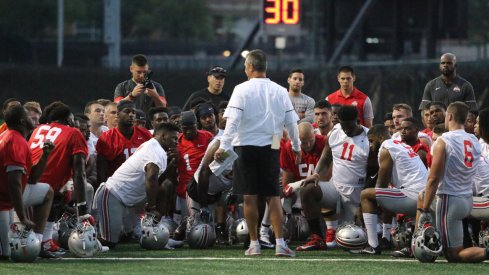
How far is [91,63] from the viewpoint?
50.7 meters

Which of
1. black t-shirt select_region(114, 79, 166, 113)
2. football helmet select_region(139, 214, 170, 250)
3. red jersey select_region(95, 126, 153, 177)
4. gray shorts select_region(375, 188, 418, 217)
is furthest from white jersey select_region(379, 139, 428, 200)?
black t-shirt select_region(114, 79, 166, 113)

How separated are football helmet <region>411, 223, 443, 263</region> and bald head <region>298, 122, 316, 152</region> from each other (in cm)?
261

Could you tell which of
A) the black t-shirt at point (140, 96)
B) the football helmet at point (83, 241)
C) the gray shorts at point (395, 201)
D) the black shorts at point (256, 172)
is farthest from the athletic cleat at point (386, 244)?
the black t-shirt at point (140, 96)

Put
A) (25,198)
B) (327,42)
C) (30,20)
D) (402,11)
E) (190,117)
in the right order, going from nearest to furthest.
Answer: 1. (25,198)
2. (190,117)
3. (402,11)
4. (327,42)
5. (30,20)

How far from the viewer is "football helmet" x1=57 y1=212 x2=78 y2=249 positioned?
1362 centimetres

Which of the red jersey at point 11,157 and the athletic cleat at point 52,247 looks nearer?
the red jersey at point 11,157

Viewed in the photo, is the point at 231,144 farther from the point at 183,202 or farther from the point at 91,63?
the point at 91,63

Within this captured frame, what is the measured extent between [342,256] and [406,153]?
1.27 metres

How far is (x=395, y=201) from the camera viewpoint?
13406 millimetres

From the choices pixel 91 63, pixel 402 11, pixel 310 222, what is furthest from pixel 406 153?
pixel 91 63

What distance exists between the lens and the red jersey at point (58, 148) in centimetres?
1278

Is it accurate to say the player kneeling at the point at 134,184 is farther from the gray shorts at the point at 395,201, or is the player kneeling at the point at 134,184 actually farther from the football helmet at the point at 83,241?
the gray shorts at the point at 395,201

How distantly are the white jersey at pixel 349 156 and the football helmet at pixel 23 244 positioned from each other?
3582 mm

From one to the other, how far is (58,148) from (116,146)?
2046mm
